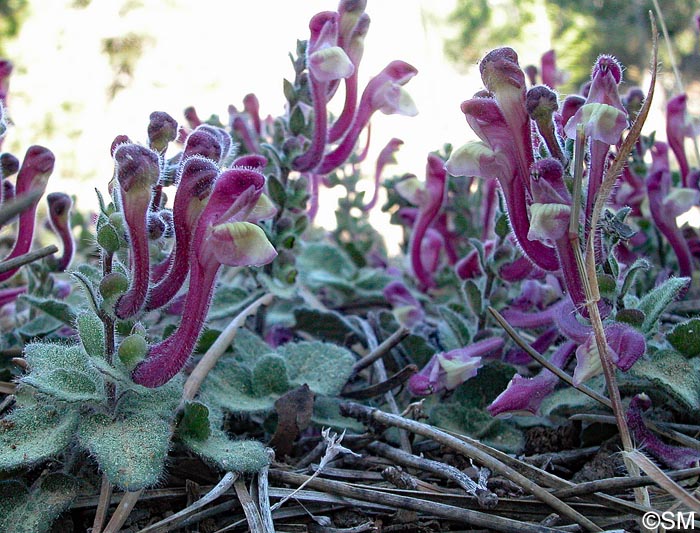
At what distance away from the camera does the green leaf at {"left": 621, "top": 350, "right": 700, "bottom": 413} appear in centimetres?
98

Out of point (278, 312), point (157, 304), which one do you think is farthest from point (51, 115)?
point (157, 304)

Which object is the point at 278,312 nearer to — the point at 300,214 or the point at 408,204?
the point at 300,214

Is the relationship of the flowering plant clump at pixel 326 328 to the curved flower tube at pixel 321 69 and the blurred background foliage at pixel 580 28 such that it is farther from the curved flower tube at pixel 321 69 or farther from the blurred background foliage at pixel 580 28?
the blurred background foliage at pixel 580 28

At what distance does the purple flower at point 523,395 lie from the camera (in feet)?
3.44

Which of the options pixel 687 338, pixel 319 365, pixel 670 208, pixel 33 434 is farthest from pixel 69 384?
pixel 670 208

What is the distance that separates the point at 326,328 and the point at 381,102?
0.52 m

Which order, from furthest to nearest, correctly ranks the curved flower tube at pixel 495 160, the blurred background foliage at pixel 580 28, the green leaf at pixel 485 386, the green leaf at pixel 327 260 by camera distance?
the blurred background foliage at pixel 580 28 → the green leaf at pixel 327 260 → the green leaf at pixel 485 386 → the curved flower tube at pixel 495 160

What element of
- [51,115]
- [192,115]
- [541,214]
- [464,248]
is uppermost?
[51,115]

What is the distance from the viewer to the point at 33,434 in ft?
2.96

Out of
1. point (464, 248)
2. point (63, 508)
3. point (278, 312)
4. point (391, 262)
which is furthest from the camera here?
point (391, 262)

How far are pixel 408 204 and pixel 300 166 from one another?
54 cm

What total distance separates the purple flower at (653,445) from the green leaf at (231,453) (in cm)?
58

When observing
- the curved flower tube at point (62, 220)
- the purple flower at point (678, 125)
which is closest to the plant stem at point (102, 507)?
the curved flower tube at point (62, 220)

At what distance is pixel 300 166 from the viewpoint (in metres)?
1.44
